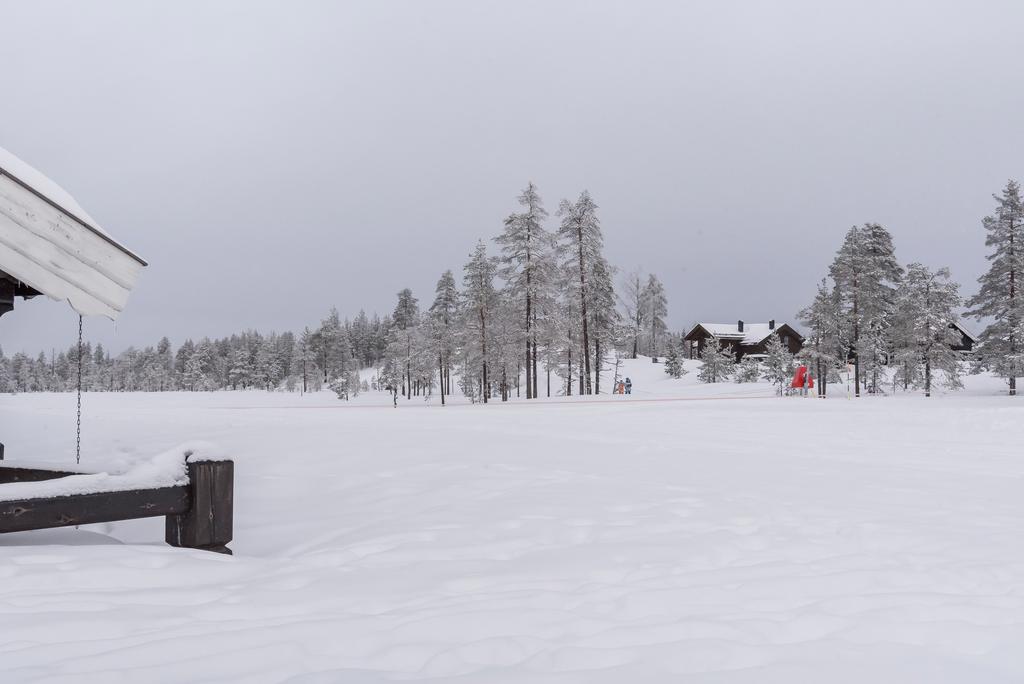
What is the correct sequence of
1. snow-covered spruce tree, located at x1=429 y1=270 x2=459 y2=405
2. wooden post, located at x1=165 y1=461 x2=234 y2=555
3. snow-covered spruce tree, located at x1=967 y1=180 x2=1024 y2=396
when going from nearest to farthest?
1. wooden post, located at x1=165 y1=461 x2=234 y2=555
2. snow-covered spruce tree, located at x1=967 y1=180 x2=1024 y2=396
3. snow-covered spruce tree, located at x1=429 y1=270 x2=459 y2=405

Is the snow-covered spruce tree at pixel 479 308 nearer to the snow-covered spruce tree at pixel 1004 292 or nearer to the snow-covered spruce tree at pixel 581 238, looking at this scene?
the snow-covered spruce tree at pixel 581 238

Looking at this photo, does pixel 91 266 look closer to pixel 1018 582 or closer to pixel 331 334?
pixel 1018 582

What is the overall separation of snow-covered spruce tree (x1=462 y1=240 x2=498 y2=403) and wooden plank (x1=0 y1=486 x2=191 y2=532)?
37709 millimetres

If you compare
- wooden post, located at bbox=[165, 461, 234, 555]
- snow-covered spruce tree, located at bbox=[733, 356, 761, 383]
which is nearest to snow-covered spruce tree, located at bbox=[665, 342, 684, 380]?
snow-covered spruce tree, located at bbox=[733, 356, 761, 383]

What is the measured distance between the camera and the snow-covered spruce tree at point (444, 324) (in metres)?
49.8

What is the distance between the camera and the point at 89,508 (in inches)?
150

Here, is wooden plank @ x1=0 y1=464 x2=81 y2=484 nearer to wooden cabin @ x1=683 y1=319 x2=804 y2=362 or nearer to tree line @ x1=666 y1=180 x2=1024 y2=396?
tree line @ x1=666 y1=180 x2=1024 y2=396

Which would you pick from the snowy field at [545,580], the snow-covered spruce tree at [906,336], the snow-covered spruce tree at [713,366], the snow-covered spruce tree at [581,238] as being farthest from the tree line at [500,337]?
the snowy field at [545,580]

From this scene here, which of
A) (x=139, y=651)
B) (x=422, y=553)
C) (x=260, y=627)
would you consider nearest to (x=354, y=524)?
(x=422, y=553)

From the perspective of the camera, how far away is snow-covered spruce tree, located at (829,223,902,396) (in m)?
37.7

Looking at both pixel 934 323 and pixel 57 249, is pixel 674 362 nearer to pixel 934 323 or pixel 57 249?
pixel 934 323

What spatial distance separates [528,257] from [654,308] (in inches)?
2226

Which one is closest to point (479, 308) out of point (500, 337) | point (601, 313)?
point (500, 337)

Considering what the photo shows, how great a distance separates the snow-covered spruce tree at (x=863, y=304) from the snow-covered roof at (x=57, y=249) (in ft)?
132
